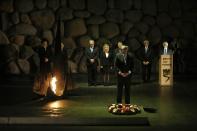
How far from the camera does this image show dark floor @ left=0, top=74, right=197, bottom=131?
48.5 feet

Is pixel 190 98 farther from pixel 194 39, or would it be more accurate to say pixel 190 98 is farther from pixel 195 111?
pixel 194 39

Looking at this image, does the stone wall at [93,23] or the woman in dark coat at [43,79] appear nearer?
the woman in dark coat at [43,79]

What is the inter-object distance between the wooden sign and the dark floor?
0.39 m

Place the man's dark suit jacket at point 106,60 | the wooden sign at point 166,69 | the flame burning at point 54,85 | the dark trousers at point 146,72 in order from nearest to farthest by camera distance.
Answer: the flame burning at point 54,85, the wooden sign at point 166,69, the man's dark suit jacket at point 106,60, the dark trousers at point 146,72

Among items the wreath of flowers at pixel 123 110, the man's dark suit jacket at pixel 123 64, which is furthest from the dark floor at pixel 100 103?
the man's dark suit jacket at pixel 123 64

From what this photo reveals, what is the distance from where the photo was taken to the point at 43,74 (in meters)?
19.0

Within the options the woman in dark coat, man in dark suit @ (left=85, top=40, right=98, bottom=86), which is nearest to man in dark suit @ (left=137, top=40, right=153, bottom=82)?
man in dark suit @ (left=85, top=40, right=98, bottom=86)

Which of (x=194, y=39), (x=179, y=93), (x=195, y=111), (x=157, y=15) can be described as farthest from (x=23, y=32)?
(x=195, y=111)

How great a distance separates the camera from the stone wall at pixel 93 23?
28266 millimetres

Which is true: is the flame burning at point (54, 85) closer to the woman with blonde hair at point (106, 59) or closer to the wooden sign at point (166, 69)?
the woman with blonde hair at point (106, 59)

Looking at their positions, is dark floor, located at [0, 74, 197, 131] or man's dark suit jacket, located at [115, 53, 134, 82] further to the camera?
man's dark suit jacket, located at [115, 53, 134, 82]

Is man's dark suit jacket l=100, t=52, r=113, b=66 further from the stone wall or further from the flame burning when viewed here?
the flame burning

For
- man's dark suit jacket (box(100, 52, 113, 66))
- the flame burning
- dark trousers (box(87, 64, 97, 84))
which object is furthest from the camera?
dark trousers (box(87, 64, 97, 84))

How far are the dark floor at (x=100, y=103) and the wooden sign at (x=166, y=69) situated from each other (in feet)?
1.27
